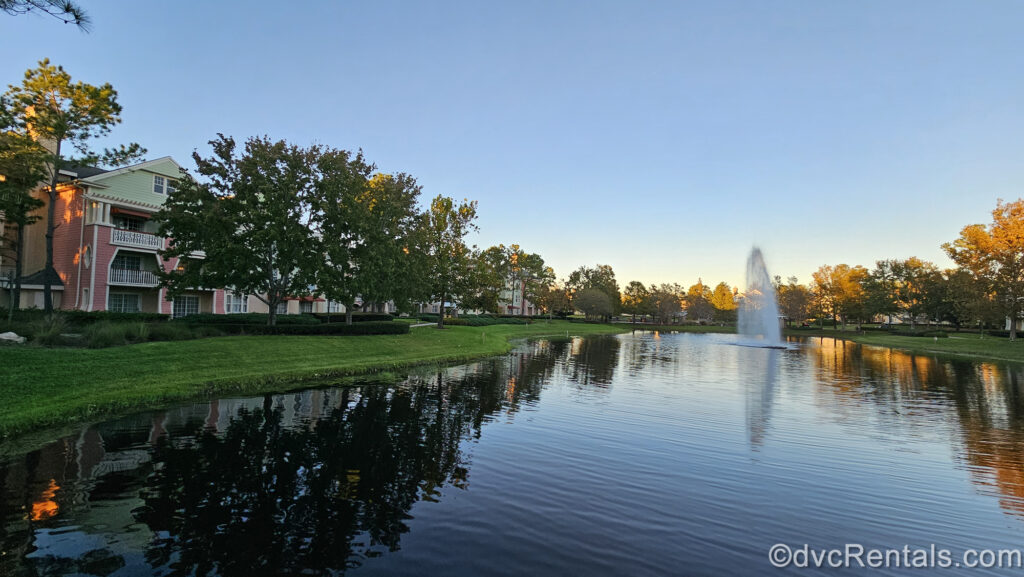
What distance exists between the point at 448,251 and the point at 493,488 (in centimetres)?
4127

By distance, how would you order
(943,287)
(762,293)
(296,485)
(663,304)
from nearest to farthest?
(296,485)
(762,293)
(943,287)
(663,304)

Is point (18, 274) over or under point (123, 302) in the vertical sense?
over

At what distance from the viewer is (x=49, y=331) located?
19156 millimetres

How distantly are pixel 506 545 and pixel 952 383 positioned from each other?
31.2 meters

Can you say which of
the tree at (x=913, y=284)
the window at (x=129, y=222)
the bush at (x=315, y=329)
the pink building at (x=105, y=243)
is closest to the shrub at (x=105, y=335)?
the bush at (x=315, y=329)

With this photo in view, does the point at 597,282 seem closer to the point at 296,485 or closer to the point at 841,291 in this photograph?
the point at 841,291

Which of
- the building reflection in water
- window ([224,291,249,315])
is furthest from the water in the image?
window ([224,291,249,315])

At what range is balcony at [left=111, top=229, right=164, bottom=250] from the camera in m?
34.9

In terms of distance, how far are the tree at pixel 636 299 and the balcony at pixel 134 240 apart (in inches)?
3870

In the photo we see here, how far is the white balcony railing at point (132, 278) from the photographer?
35.1m

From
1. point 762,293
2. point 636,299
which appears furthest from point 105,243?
point 636,299

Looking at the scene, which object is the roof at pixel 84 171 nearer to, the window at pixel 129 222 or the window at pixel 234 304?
the window at pixel 129 222

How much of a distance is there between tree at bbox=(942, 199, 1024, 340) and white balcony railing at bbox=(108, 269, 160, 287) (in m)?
83.4

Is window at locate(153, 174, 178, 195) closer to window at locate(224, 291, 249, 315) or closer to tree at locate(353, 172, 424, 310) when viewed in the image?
window at locate(224, 291, 249, 315)
